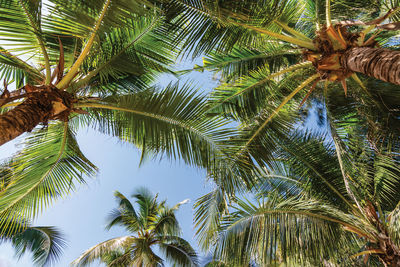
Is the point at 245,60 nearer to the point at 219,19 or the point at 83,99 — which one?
the point at 219,19

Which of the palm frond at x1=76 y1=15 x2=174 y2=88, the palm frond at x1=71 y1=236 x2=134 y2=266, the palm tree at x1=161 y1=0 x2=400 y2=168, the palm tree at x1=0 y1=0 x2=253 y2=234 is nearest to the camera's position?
the palm tree at x1=0 y1=0 x2=253 y2=234

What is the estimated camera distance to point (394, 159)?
550 cm

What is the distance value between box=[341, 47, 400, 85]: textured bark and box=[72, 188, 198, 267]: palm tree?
955cm

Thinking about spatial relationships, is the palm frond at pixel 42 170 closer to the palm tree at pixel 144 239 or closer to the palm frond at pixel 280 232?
the palm frond at pixel 280 232

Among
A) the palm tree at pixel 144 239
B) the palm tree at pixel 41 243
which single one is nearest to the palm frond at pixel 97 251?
the palm tree at pixel 144 239

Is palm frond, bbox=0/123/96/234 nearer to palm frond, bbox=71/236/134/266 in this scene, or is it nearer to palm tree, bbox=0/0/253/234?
palm tree, bbox=0/0/253/234

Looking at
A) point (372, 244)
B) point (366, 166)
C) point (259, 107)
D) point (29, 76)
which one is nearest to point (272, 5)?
point (259, 107)

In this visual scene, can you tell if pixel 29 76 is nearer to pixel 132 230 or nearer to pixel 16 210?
pixel 16 210

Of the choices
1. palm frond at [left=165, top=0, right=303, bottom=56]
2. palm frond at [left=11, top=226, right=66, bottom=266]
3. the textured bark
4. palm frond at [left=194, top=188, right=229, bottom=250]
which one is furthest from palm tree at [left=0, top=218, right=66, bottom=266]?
the textured bark

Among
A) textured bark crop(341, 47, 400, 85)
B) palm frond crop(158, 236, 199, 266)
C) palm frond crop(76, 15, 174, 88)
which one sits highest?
palm frond crop(76, 15, 174, 88)

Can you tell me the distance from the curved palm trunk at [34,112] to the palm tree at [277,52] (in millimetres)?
2049

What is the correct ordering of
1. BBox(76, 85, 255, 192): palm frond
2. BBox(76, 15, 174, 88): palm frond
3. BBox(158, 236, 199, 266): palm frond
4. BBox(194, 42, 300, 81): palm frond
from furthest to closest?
1. BBox(158, 236, 199, 266): palm frond
2. BBox(194, 42, 300, 81): palm frond
3. BBox(76, 15, 174, 88): palm frond
4. BBox(76, 85, 255, 192): palm frond

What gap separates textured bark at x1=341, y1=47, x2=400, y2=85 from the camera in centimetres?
282

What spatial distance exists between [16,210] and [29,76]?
8.00ft
